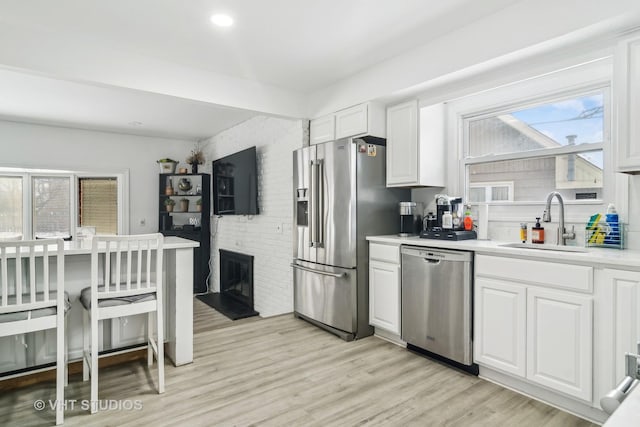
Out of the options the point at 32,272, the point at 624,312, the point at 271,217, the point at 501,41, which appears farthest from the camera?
the point at 271,217

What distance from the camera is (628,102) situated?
2062 millimetres

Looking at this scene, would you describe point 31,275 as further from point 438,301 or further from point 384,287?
point 438,301

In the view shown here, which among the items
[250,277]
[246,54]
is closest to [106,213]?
[250,277]

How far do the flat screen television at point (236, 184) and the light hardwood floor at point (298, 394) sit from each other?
7.36 ft

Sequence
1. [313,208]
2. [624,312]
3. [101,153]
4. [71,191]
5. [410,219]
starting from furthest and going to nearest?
[101,153]
[71,191]
[313,208]
[410,219]
[624,312]

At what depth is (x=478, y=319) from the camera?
250cm

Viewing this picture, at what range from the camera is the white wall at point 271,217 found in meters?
4.27

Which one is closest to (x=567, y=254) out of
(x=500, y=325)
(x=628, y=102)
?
(x=500, y=325)

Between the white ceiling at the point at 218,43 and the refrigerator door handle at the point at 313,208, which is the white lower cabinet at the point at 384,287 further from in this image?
the white ceiling at the point at 218,43

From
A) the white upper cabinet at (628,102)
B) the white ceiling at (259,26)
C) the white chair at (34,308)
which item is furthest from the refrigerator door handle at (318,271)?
the white upper cabinet at (628,102)

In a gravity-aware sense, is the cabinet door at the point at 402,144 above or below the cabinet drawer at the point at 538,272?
above

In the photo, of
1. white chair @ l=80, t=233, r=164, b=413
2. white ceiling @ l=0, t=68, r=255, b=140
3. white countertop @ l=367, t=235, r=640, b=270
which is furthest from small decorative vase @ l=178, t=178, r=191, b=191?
white countertop @ l=367, t=235, r=640, b=270

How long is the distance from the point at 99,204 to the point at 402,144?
5159 mm

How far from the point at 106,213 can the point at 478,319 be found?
589cm
